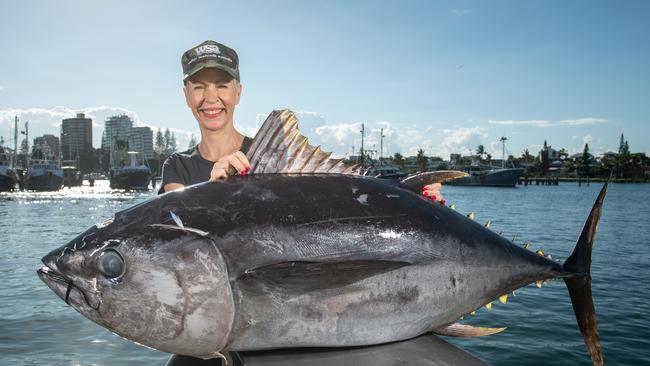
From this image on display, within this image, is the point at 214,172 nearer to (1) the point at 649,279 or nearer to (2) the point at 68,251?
(2) the point at 68,251

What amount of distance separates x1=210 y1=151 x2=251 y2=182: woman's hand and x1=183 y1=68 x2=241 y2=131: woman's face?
1049 mm

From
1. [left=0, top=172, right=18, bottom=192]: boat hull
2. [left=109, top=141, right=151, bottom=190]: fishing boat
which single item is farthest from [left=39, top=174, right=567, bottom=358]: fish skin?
[left=109, top=141, right=151, bottom=190]: fishing boat

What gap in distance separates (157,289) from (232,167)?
79 cm

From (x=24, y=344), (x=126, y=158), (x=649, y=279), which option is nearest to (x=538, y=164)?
(x=126, y=158)

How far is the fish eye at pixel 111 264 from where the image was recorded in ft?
6.48

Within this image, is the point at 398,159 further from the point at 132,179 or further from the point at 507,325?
the point at 507,325

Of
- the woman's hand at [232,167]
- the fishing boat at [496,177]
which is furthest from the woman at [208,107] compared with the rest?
the fishing boat at [496,177]

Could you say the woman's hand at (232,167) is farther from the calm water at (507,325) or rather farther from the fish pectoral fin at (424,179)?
the calm water at (507,325)

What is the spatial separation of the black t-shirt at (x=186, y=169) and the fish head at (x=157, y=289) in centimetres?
142

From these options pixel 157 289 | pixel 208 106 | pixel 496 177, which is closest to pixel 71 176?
pixel 496 177

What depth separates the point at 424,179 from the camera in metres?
2.71

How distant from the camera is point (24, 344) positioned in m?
Result: 7.35

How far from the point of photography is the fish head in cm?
195

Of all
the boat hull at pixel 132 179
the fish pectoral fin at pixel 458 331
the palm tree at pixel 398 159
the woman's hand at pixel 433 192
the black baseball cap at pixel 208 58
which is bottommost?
the boat hull at pixel 132 179
